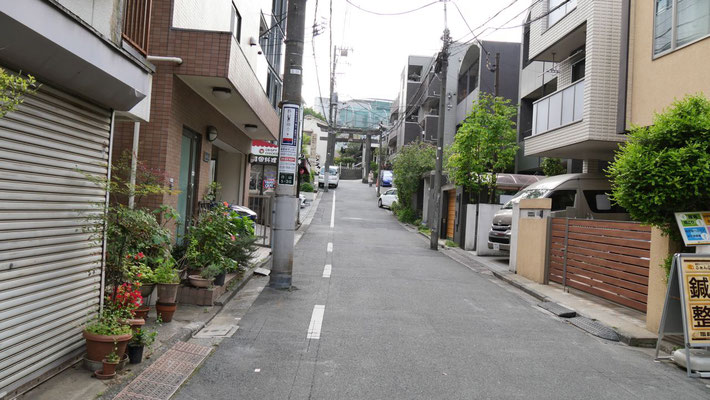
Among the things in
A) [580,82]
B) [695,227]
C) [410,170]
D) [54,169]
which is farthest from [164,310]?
[410,170]

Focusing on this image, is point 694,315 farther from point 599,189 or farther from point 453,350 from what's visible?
point 599,189

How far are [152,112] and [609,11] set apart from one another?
1199 centimetres

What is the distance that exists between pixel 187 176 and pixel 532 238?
829cm

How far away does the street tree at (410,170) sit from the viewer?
29.7 m

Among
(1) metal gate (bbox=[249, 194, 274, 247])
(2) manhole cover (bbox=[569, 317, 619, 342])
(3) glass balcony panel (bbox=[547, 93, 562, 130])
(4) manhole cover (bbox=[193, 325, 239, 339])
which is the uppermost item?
(3) glass balcony panel (bbox=[547, 93, 562, 130])

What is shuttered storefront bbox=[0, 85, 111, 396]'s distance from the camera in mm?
3809

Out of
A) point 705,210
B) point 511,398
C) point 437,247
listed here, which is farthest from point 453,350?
point 437,247

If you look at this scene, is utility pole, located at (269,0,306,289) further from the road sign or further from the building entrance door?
the road sign

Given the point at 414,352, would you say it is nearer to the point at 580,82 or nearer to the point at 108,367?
the point at 108,367

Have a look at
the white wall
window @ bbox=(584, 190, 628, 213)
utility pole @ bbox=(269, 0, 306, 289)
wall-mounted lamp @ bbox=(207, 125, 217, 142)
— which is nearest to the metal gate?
the white wall

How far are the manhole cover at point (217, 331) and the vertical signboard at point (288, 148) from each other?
11.7 ft

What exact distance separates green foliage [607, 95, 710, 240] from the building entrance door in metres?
8.11

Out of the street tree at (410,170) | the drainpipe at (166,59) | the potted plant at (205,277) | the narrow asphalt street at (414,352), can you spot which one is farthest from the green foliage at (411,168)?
the potted plant at (205,277)

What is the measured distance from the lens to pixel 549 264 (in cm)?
1155
